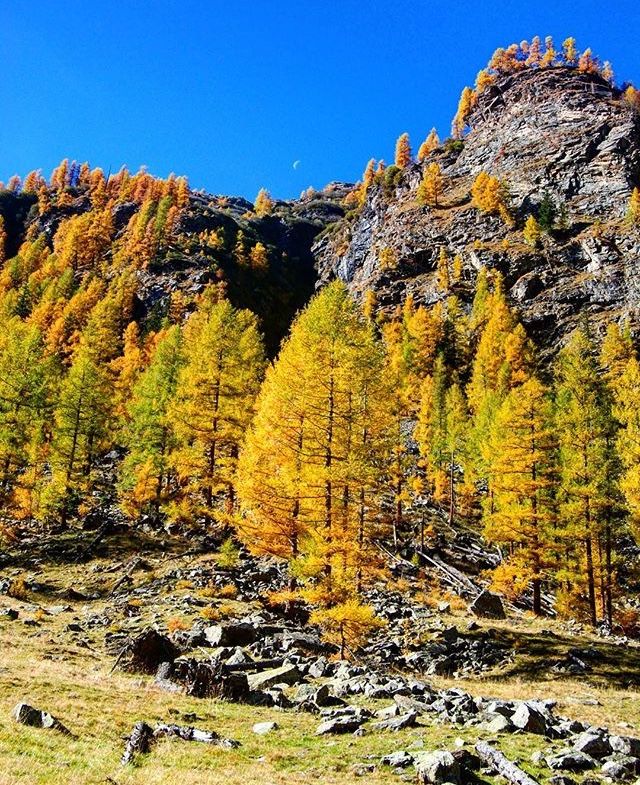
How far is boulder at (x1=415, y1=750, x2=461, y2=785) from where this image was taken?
24.8 ft

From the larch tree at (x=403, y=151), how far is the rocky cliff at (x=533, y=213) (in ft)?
42.1

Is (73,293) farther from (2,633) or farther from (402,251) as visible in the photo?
(2,633)

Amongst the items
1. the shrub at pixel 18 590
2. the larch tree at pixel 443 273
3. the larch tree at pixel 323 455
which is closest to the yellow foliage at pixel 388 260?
the larch tree at pixel 443 273

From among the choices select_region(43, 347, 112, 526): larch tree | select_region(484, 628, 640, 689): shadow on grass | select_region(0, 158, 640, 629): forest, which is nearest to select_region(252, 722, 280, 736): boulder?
select_region(0, 158, 640, 629): forest

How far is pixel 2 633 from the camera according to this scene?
16.7 metres

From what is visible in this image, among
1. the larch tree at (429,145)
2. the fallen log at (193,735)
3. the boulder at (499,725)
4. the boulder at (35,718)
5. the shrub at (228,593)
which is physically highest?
the larch tree at (429,145)

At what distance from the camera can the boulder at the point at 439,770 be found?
24.8ft

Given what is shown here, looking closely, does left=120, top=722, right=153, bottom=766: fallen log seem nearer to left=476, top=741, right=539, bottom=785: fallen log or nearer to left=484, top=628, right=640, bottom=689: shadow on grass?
left=476, top=741, right=539, bottom=785: fallen log

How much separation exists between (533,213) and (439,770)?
104 metres

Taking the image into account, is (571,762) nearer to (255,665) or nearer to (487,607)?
(255,665)

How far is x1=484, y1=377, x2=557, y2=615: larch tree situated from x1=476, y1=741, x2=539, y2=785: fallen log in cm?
1700

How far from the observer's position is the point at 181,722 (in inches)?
380

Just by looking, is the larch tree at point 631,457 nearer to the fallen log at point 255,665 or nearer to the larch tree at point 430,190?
the fallen log at point 255,665

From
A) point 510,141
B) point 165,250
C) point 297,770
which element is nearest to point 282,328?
point 165,250
